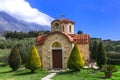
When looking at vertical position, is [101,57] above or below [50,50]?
below

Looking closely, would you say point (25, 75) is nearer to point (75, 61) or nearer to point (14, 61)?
point (14, 61)

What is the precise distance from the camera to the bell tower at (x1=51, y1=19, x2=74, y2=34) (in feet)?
126

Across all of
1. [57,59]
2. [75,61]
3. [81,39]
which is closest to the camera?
[75,61]

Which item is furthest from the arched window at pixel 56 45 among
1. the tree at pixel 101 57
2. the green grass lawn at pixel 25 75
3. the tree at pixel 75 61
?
the tree at pixel 101 57

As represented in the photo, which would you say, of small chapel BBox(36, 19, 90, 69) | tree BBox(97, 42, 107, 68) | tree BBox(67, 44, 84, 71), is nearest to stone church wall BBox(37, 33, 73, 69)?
small chapel BBox(36, 19, 90, 69)

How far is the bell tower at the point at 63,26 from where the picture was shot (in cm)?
3850

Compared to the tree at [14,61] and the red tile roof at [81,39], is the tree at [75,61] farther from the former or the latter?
the tree at [14,61]

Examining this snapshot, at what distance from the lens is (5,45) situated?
74.9 m

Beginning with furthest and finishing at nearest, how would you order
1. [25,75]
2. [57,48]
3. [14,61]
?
[57,48], [14,61], [25,75]

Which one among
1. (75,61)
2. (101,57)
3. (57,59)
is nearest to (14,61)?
(57,59)

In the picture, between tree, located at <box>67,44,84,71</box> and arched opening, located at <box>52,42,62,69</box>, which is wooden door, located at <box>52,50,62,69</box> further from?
tree, located at <box>67,44,84,71</box>

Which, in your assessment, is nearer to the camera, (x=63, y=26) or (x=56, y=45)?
(x=56, y=45)

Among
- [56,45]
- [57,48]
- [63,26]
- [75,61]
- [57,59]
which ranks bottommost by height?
[75,61]

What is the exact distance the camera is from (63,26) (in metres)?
39.6
